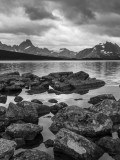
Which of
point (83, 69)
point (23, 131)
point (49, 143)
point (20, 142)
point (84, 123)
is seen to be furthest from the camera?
point (83, 69)

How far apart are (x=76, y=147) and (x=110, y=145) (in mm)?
2050

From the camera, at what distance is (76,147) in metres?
11.2

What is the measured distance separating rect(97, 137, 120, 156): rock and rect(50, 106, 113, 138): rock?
1.37 metres

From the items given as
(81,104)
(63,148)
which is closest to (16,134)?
(63,148)

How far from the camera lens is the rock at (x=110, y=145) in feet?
38.4

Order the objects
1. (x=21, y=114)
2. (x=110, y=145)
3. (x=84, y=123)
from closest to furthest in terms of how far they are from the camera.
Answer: (x=110, y=145) < (x=84, y=123) < (x=21, y=114)

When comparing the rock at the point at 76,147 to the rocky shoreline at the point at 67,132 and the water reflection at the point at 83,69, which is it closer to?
the rocky shoreline at the point at 67,132

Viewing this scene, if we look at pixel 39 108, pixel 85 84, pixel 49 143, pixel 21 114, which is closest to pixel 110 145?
pixel 49 143

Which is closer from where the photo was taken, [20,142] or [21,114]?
[20,142]

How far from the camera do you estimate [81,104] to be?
22922 mm

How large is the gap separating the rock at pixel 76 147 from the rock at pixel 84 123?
209 cm

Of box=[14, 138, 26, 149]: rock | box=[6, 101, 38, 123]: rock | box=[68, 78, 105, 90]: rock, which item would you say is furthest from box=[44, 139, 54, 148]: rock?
box=[68, 78, 105, 90]: rock

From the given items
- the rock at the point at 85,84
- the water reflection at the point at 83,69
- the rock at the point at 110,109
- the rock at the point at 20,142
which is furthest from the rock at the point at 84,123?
the water reflection at the point at 83,69

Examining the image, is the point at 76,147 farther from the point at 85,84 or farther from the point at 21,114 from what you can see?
the point at 85,84
